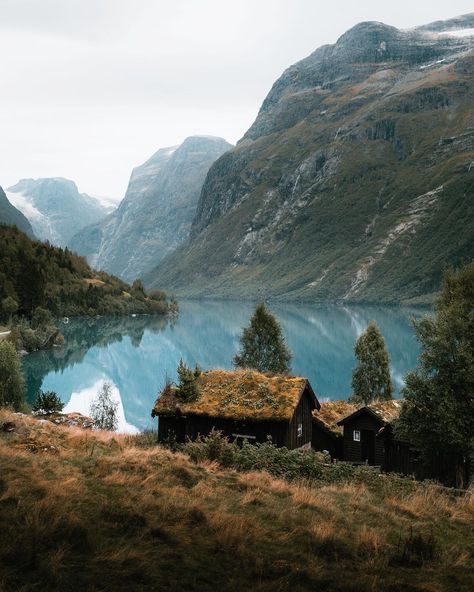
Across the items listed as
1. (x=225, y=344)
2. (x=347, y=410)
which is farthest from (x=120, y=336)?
(x=347, y=410)

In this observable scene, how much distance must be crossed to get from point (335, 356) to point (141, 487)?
113 meters

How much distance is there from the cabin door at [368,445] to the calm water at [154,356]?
3435 cm

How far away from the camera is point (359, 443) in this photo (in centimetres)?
3725

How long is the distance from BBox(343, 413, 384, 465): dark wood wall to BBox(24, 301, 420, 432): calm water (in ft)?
109

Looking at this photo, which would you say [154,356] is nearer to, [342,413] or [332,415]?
[342,413]

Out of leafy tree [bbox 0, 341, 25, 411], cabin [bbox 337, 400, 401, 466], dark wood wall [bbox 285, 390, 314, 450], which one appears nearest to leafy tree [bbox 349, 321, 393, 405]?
cabin [bbox 337, 400, 401, 466]

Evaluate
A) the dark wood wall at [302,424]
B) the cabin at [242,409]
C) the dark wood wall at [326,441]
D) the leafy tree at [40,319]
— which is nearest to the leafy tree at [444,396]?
the dark wood wall at [302,424]

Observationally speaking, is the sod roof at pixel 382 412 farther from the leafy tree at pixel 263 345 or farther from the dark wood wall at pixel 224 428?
the leafy tree at pixel 263 345

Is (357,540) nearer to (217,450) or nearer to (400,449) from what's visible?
(217,450)

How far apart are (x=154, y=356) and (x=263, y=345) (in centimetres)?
7195

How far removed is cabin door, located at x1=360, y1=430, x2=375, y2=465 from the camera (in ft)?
120

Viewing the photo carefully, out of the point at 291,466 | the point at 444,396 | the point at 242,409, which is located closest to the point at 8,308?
the point at 242,409

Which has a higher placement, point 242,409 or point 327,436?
point 242,409

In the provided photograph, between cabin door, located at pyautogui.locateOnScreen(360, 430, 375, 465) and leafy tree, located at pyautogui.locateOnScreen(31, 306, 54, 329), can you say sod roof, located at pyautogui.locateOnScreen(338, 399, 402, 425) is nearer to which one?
cabin door, located at pyautogui.locateOnScreen(360, 430, 375, 465)
